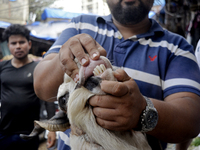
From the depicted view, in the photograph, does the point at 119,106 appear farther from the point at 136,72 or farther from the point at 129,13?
the point at 129,13

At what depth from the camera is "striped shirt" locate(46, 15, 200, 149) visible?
1.45 m

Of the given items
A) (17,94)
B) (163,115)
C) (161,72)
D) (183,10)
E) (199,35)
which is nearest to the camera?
(163,115)

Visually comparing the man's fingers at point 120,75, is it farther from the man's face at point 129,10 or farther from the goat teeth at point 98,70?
the man's face at point 129,10

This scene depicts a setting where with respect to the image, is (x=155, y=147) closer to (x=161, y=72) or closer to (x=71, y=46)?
(x=161, y=72)

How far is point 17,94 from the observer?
3648 millimetres

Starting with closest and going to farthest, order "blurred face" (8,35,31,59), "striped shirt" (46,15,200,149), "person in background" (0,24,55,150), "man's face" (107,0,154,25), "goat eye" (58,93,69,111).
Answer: "goat eye" (58,93,69,111) < "striped shirt" (46,15,200,149) < "man's face" (107,0,154,25) < "person in background" (0,24,55,150) < "blurred face" (8,35,31,59)

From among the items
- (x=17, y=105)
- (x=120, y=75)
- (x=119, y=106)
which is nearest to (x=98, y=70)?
(x=120, y=75)

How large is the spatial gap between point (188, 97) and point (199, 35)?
20.8ft

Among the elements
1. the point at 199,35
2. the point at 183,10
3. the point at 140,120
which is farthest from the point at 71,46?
the point at 183,10

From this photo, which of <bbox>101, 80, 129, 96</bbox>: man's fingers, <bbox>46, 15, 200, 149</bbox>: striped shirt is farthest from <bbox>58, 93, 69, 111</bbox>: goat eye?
<bbox>46, 15, 200, 149</bbox>: striped shirt

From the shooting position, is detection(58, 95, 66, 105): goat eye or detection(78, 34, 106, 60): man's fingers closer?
→ detection(78, 34, 106, 60): man's fingers

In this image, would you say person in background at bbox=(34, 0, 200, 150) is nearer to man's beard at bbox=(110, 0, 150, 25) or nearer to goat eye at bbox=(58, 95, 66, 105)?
man's beard at bbox=(110, 0, 150, 25)

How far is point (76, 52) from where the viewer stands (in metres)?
1.02

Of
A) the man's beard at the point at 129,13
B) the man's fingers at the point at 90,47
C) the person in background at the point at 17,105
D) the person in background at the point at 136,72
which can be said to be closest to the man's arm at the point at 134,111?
the person in background at the point at 136,72
